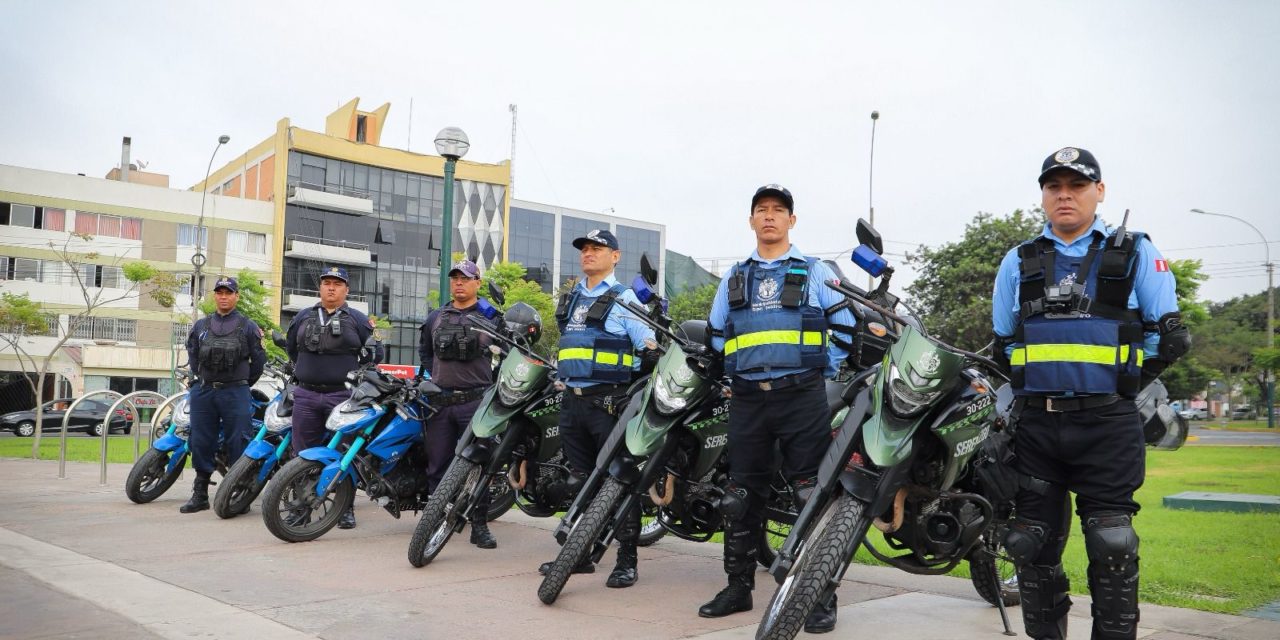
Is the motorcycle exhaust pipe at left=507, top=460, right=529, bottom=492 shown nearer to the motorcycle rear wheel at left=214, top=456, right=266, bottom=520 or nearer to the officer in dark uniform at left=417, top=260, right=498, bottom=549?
the officer in dark uniform at left=417, top=260, right=498, bottom=549

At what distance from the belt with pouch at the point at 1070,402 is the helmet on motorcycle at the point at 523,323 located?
335cm

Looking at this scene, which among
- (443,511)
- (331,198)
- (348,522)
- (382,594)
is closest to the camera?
(382,594)

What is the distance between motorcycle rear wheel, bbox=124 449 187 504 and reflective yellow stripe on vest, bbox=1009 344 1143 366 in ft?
24.7

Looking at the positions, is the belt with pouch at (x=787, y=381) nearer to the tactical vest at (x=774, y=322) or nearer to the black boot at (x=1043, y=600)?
the tactical vest at (x=774, y=322)

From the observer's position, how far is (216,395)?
8180 millimetres

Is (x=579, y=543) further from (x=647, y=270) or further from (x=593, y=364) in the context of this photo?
(x=647, y=270)

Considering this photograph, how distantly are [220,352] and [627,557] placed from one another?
4602mm

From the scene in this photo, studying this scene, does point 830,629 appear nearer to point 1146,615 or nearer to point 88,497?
point 1146,615

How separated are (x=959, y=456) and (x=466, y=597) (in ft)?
7.86

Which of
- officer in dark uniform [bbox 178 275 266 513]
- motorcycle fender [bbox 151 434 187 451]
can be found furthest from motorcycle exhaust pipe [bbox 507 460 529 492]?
motorcycle fender [bbox 151 434 187 451]

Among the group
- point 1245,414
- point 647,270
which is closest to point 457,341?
point 647,270

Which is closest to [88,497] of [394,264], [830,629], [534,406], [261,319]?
[534,406]

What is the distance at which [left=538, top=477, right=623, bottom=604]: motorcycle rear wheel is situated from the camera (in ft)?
14.4

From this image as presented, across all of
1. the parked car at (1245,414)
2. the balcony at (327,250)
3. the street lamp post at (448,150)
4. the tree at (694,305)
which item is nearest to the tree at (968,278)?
the tree at (694,305)
